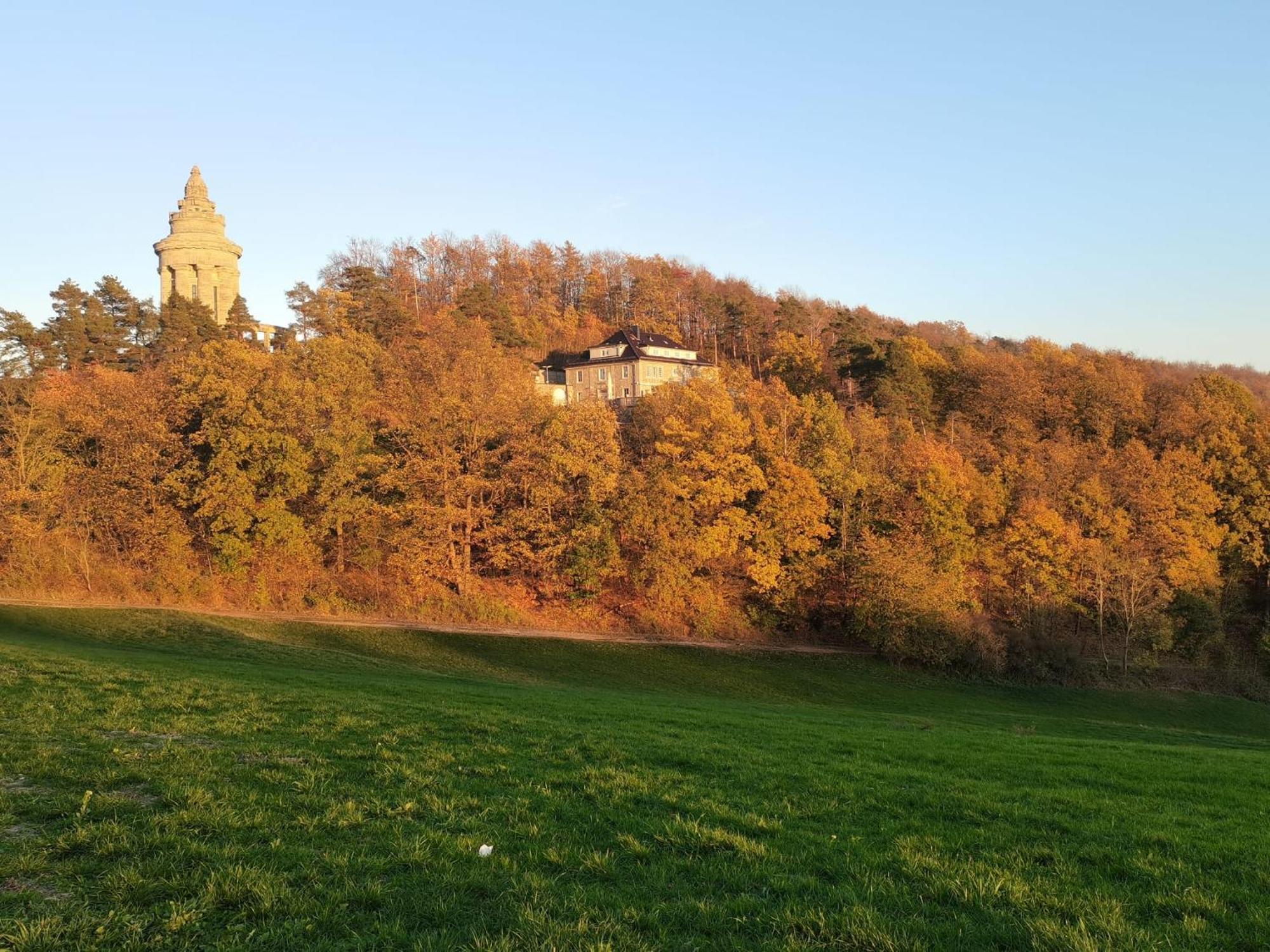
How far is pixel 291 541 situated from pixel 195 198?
60.8 m

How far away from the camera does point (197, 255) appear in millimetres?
84562

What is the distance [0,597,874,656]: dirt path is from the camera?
39.0 metres

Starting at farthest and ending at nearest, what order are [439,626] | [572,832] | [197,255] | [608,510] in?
1. [197,255]
2. [608,510]
3. [439,626]
4. [572,832]

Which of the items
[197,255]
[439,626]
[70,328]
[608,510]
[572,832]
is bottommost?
[439,626]

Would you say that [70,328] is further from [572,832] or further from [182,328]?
[572,832]

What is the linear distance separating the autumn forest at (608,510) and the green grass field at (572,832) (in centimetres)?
2929

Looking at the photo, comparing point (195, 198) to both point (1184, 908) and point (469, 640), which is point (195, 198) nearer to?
point (469, 640)

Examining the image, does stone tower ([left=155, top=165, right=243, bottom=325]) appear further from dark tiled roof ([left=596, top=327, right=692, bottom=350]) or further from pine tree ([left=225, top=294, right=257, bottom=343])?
dark tiled roof ([left=596, top=327, right=692, bottom=350])

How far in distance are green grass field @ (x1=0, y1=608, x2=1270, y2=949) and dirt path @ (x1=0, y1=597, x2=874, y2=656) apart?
2432cm

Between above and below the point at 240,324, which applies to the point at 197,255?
above

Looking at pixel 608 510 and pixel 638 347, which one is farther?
pixel 638 347

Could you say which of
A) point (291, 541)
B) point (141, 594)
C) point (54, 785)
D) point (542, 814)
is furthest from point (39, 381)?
point (542, 814)

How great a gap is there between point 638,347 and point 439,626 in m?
51.6

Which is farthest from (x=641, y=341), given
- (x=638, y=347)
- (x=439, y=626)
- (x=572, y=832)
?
(x=572, y=832)
